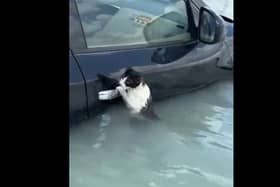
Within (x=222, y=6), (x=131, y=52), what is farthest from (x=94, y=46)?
(x=222, y=6)

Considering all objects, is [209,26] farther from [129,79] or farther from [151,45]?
[129,79]

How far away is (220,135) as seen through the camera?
4535mm

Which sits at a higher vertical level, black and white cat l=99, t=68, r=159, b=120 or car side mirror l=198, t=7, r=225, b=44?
car side mirror l=198, t=7, r=225, b=44

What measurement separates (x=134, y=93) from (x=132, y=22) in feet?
1.91

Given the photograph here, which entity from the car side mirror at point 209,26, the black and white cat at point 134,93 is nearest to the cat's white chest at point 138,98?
the black and white cat at point 134,93

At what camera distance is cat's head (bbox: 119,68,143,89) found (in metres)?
4.23

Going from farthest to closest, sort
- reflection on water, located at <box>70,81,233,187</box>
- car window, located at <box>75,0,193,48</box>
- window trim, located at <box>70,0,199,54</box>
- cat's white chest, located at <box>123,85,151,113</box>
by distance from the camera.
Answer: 1. cat's white chest, located at <box>123,85,151,113</box>
2. car window, located at <box>75,0,193,48</box>
3. window trim, located at <box>70,0,199,54</box>
4. reflection on water, located at <box>70,81,233,187</box>

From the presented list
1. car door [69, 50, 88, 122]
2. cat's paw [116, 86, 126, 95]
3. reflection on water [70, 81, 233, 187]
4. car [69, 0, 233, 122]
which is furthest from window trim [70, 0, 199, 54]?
reflection on water [70, 81, 233, 187]

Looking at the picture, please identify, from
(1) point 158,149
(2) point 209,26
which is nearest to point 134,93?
(1) point 158,149

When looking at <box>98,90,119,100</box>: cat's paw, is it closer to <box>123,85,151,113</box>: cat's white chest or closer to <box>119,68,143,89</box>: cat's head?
<box>119,68,143,89</box>: cat's head

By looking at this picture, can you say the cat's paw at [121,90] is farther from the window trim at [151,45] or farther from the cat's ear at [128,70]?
the window trim at [151,45]

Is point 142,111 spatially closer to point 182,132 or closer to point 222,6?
point 182,132

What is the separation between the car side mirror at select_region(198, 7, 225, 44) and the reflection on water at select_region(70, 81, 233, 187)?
0.51m
